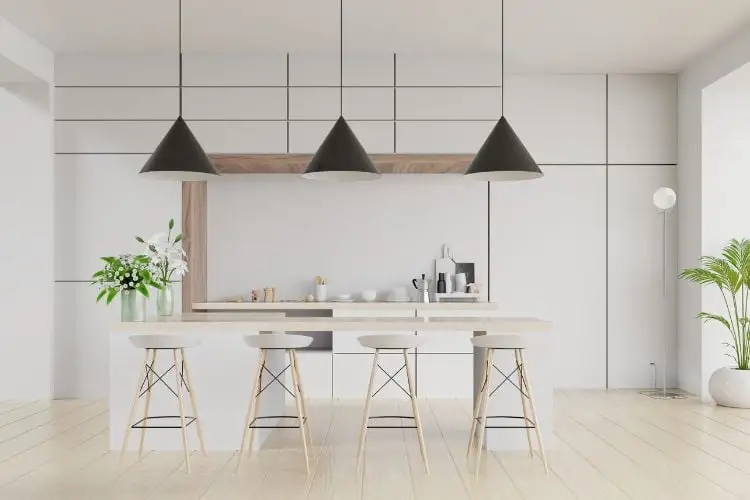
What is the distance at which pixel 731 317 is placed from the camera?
7.48 meters

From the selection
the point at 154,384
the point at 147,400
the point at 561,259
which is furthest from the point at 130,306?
the point at 561,259

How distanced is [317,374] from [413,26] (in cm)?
318

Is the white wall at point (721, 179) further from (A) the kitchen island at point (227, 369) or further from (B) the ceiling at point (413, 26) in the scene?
(A) the kitchen island at point (227, 369)

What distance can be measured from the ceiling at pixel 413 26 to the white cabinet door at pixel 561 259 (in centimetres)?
119

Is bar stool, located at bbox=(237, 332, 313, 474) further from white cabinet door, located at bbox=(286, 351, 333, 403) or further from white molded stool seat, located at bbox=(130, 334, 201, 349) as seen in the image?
white cabinet door, located at bbox=(286, 351, 333, 403)

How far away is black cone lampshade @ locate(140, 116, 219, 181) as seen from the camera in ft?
17.3

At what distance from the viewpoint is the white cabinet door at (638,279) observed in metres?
8.19

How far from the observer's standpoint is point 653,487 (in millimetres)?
4438

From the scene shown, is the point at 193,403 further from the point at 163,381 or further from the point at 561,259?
the point at 561,259

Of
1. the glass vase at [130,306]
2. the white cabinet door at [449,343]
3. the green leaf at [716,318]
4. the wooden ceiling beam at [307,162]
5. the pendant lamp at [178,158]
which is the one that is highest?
the wooden ceiling beam at [307,162]

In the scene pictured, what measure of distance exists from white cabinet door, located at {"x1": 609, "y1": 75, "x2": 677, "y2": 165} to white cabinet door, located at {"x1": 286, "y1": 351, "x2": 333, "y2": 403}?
341 cm

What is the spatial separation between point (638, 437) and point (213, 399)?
9.61 feet

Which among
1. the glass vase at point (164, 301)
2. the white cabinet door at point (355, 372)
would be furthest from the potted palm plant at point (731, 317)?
the glass vase at point (164, 301)

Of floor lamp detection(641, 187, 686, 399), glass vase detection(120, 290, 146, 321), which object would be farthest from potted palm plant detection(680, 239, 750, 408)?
glass vase detection(120, 290, 146, 321)
